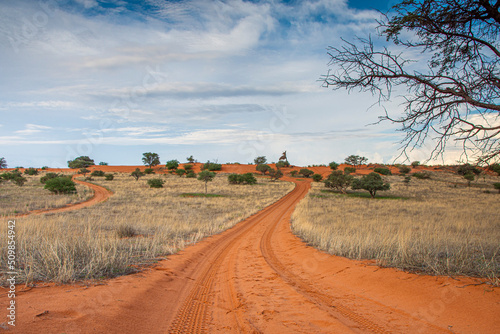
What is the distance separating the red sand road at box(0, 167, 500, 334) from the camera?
3771mm

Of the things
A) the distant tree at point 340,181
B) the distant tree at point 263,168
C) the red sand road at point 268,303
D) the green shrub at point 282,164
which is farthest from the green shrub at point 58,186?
the green shrub at point 282,164

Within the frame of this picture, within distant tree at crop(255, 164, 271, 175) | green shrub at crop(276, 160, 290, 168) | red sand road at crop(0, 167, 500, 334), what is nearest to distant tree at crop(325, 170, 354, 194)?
red sand road at crop(0, 167, 500, 334)

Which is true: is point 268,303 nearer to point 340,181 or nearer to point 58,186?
point 58,186

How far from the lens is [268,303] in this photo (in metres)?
5.09

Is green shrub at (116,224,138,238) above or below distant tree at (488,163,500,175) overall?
below

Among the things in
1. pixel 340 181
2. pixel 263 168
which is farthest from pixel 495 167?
pixel 263 168

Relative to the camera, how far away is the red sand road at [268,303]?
377 cm

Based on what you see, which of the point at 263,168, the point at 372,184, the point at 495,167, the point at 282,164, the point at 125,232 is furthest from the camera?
the point at 282,164

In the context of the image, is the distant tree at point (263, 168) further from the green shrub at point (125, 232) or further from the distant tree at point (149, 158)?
the green shrub at point (125, 232)

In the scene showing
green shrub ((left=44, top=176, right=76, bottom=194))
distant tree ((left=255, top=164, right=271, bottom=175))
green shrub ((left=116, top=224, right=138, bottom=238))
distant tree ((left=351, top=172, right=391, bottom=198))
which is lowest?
green shrub ((left=116, top=224, right=138, bottom=238))

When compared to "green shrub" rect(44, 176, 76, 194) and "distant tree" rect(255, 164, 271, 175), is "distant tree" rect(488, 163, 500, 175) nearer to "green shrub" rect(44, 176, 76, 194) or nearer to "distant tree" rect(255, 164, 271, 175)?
"green shrub" rect(44, 176, 76, 194)

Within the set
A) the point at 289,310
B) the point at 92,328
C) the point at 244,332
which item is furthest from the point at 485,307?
the point at 92,328

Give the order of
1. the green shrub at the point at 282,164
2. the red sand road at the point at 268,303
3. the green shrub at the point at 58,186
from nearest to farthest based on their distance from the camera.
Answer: the red sand road at the point at 268,303
the green shrub at the point at 58,186
the green shrub at the point at 282,164

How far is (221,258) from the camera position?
9.09 metres
